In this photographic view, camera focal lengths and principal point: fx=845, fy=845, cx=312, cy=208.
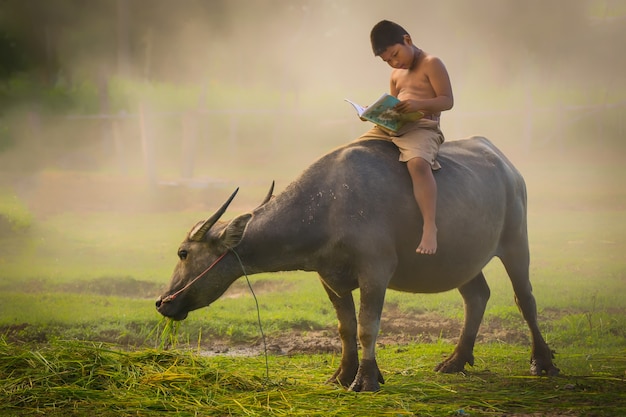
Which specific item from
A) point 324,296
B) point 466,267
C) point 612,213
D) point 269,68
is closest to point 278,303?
point 324,296

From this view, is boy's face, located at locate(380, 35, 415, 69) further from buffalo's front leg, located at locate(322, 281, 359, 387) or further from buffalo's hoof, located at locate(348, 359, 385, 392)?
buffalo's hoof, located at locate(348, 359, 385, 392)

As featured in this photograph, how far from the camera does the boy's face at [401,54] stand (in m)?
5.31

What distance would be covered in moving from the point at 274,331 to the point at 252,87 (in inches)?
327

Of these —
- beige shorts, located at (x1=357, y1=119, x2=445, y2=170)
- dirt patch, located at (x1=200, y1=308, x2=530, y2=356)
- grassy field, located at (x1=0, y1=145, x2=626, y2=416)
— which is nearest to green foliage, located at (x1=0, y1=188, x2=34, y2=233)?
grassy field, located at (x1=0, y1=145, x2=626, y2=416)

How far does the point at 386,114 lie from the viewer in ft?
17.2

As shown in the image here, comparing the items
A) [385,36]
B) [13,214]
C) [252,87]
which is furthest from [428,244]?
[252,87]

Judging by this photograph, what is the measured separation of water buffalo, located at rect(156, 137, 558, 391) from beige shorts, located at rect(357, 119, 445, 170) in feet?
0.36

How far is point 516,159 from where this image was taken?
1524 cm

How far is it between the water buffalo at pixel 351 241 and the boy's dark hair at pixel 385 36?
0.65 meters

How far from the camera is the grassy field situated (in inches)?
191

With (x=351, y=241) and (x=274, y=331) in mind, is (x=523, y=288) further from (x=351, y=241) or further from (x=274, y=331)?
(x=274, y=331)

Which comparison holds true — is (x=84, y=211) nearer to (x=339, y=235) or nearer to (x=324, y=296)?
(x=324, y=296)

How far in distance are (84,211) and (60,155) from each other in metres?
1.36

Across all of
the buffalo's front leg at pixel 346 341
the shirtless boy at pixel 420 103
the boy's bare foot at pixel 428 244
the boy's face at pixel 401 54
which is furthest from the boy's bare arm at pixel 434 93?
the buffalo's front leg at pixel 346 341
